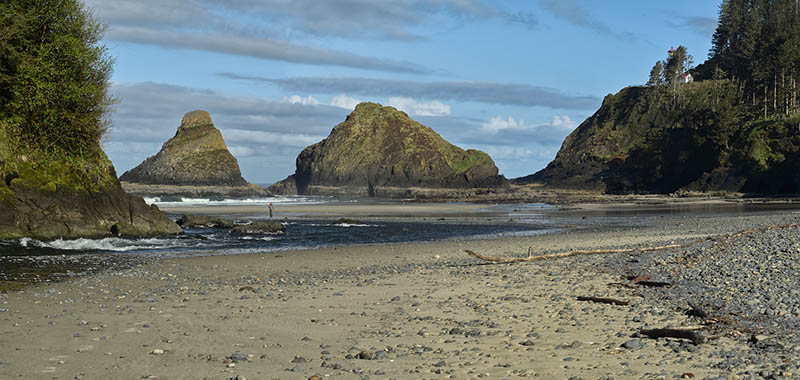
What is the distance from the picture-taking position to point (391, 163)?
577ft

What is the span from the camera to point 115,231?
99.9 feet

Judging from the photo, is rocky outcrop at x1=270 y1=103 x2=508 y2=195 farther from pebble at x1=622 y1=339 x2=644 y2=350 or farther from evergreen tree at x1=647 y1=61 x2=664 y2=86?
pebble at x1=622 y1=339 x2=644 y2=350

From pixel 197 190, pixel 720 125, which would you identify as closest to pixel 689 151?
pixel 720 125

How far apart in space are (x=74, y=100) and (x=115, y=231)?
7397mm

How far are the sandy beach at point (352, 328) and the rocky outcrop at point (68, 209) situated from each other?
12980 millimetres

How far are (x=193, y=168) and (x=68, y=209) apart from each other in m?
134

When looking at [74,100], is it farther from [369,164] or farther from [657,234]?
A: [369,164]

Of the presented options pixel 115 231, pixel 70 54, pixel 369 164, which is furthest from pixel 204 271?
pixel 369 164

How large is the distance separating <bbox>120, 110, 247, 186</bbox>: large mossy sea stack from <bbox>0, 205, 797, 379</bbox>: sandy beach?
146 metres

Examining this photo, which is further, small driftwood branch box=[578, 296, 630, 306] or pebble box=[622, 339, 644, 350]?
small driftwood branch box=[578, 296, 630, 306]

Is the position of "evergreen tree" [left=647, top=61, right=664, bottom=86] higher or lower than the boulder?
higher

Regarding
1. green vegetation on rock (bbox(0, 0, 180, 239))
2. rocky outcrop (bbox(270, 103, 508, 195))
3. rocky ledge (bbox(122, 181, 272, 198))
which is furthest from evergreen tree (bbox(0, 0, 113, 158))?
rocky outcrop (bbox(270, 103, 508, 195))

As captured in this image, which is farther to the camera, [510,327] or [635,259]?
[635,259]

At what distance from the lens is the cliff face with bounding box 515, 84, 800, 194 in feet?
279
